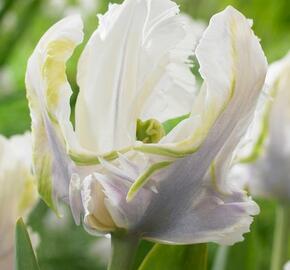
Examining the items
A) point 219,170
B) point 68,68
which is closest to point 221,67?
point 219,170

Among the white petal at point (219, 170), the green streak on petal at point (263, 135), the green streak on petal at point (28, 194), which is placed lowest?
the green streak on petal at point (263, 135)

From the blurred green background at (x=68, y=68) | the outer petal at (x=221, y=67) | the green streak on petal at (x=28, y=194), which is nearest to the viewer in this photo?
the outer petal at (x=221, y=67)

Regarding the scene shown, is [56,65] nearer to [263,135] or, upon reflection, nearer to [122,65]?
[122,65]

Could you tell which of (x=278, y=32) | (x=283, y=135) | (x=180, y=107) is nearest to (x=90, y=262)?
(x=278, y=32)

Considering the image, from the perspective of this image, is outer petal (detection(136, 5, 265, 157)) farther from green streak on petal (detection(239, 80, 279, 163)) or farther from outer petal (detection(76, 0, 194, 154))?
green streak on petal (detection(239, 80, 279, 163))

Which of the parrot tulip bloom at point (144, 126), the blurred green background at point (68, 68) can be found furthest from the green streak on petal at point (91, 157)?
the blurred green background at point (68, 68)

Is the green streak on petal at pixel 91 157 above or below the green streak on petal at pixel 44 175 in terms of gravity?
above

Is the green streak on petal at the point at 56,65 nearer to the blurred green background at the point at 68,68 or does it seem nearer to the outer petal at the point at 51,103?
the outer petal at the point at 51,103

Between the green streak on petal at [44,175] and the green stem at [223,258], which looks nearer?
the green streak on petal at [44,175]
